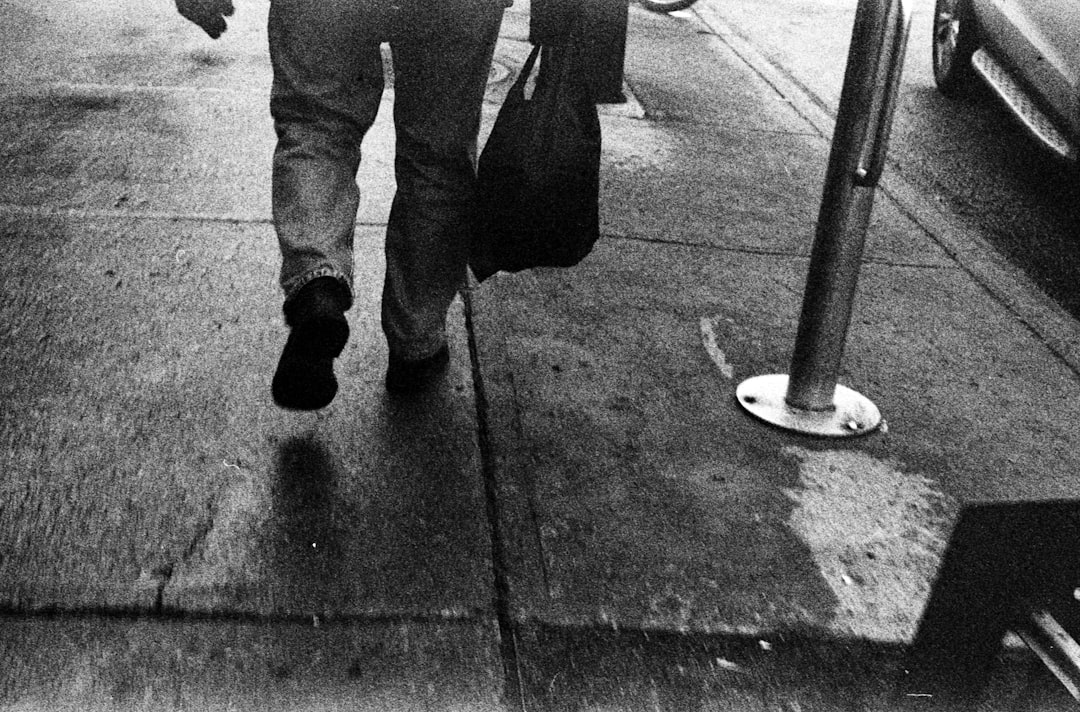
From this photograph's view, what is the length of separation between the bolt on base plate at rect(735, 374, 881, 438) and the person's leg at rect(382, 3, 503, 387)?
84 centimetres

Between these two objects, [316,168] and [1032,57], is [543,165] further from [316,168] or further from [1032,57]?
[1032,57]

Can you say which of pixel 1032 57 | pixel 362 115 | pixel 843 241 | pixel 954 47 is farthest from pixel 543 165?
pixel 954 47

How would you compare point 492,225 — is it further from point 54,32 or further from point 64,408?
point 54,32

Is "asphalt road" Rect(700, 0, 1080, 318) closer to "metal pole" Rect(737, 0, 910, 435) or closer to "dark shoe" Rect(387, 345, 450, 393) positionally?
"metal pole" Rect(737, 0, 910, 435)

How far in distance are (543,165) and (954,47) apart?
5.27 meters

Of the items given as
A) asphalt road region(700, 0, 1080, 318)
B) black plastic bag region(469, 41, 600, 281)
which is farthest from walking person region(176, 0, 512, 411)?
asphalt road region(700, 0, 1080, 318)

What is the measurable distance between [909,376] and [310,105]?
1909 mm

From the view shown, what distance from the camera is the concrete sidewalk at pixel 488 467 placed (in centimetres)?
229

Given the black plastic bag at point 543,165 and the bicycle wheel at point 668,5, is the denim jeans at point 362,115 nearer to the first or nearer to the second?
the black plastic bag at point 543,165

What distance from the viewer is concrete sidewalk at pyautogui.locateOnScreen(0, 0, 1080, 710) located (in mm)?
2287

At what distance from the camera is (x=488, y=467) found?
9.70 feet

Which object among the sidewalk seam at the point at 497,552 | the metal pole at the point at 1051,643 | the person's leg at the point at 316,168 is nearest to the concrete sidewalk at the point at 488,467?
the sidewalk seam at the point at 497,552

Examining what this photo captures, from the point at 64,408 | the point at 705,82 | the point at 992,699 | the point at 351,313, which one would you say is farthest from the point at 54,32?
the point at 992,699

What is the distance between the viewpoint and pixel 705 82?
7133 mm
